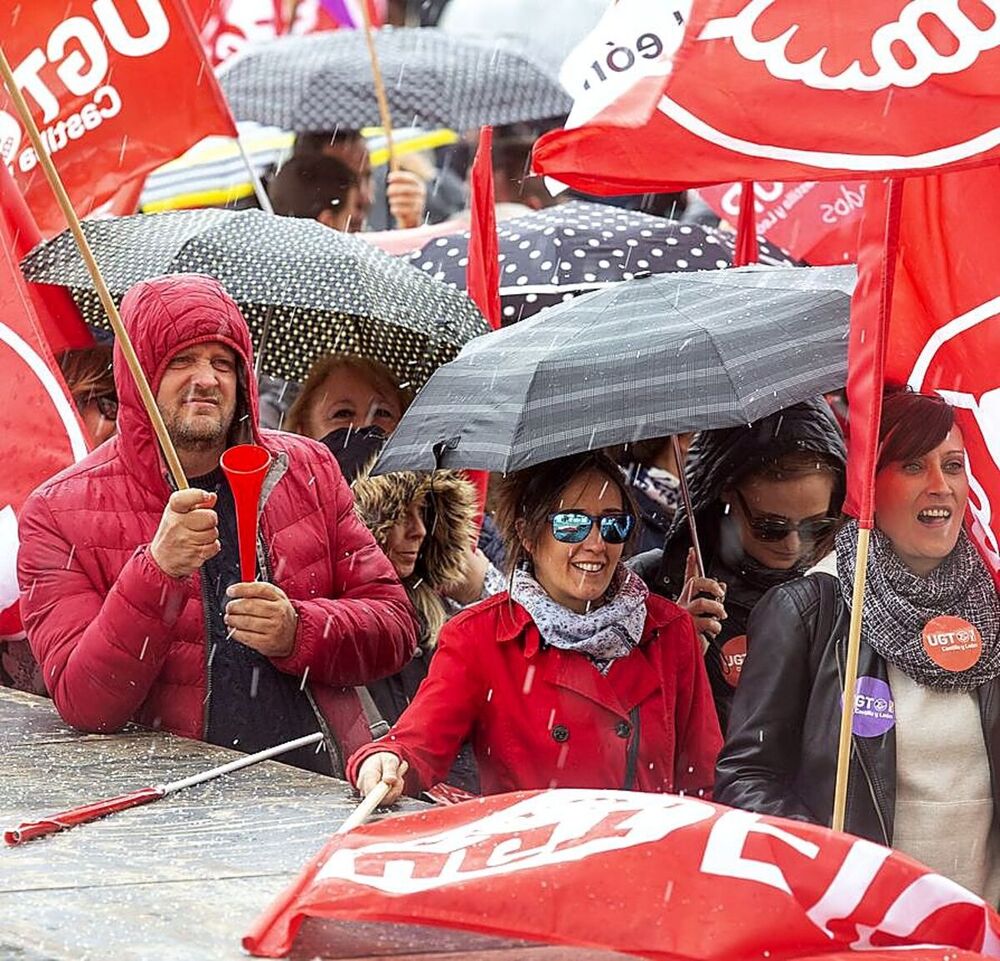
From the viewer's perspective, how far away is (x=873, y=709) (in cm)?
398

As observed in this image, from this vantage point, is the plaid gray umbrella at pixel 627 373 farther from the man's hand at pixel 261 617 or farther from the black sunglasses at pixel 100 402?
the black sunglasses at pixel 100 402

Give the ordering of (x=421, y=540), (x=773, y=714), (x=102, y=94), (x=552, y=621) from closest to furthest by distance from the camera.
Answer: (x=773, y=714) < (x=552, y=621) < (x=421, y=540) < (x=102, y=94)

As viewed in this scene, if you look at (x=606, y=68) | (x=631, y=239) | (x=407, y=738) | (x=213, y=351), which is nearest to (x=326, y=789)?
(x=407, y=738)

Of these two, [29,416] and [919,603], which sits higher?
[29,416]

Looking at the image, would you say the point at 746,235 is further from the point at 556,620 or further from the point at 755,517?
the point at 556,620

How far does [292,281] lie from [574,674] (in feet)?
5.59

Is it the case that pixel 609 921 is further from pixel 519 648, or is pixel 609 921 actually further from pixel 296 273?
pixel 296 273

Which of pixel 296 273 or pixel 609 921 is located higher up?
pixel 296 273

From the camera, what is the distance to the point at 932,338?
14.8 ft

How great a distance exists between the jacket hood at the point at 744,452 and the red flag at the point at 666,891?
1685mm

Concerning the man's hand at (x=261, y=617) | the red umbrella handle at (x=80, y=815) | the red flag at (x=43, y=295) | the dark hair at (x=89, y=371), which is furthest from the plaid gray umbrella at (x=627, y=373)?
the red flag at (x=43, y=295)

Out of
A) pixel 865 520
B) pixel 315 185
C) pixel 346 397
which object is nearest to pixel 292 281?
pixel 346 397

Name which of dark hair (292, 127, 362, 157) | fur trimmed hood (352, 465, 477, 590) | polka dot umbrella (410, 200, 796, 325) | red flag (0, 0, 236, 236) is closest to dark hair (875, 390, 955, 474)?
fur trimmed hood (352, 465, 477, 590)

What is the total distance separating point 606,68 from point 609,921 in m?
1.72
